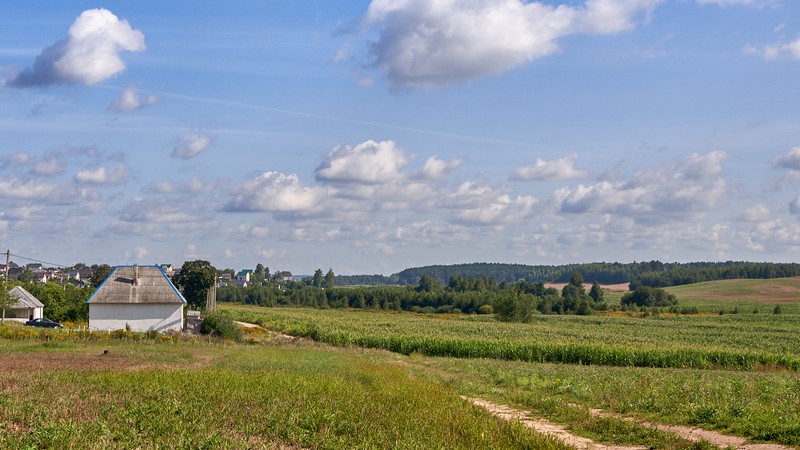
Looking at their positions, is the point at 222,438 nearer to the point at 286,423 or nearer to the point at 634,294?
the point at 286,423

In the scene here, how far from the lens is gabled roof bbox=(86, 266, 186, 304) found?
6009 centimetres

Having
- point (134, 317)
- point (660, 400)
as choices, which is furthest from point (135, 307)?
point (660, 400)

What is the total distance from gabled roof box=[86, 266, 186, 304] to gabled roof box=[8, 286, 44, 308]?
65.3 ft

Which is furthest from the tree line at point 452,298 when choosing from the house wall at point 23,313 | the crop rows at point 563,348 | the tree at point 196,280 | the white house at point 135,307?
the white house at point 135,307

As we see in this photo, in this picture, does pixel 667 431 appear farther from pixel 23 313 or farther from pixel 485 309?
pixel 485 309

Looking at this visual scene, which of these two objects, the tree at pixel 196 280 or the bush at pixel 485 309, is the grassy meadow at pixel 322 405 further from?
the bush at pixel 485 309

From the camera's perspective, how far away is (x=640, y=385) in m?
24.4

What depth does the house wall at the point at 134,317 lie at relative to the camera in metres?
60.3

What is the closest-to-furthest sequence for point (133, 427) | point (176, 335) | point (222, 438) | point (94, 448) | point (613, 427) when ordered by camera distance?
1. point (94, 448)
2. point (222, 438)
3. point (133, 427)
4. point (613, 427)
5. point (176, 335)

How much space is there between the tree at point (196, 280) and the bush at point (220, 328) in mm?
53186

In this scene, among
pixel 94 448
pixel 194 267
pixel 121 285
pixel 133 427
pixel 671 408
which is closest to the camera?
pixel 94 448

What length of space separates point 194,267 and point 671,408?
97.9m

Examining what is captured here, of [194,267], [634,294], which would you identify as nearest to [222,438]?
[194,267]

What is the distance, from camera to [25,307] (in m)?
76.6
